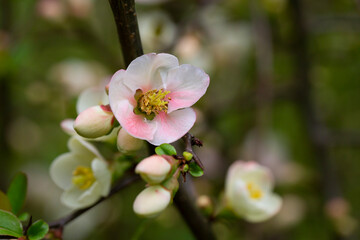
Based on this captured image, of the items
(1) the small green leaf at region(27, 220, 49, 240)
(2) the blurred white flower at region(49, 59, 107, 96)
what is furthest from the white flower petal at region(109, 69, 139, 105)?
(2) the blurred white flower at region(49, 59, 107, 96)

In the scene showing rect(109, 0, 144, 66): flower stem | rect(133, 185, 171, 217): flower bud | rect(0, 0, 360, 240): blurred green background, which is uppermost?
rect(109, 0, 144, 66): flower stem

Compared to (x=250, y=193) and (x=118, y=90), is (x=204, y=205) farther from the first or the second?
(x=118, y=90)

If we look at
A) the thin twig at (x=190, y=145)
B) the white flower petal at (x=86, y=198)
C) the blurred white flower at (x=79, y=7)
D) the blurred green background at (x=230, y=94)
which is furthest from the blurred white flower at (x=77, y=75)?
the thin twig at (x=190, y=145)

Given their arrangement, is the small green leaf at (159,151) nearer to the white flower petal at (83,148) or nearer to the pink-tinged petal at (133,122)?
the pink-tinged petal at (133,122)

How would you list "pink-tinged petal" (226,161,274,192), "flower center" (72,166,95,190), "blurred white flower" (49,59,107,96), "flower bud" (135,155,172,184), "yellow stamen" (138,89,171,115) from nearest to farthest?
"flower bud" (135,155,172,184) < "yellow stamen" (138,89,171,115) < "flower center" (72,166,95,190) < "pink-tinged petal" (226,161,274,192) < "blurred white flower" (49,59,107,96)

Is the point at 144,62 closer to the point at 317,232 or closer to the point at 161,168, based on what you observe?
the point at 161,168

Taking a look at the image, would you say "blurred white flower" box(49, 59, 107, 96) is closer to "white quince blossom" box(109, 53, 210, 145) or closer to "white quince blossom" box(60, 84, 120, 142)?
"white quince blossom" box(60, 84, 120, 142)

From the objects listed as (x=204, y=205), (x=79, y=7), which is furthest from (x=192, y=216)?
(x=79, y=7)
